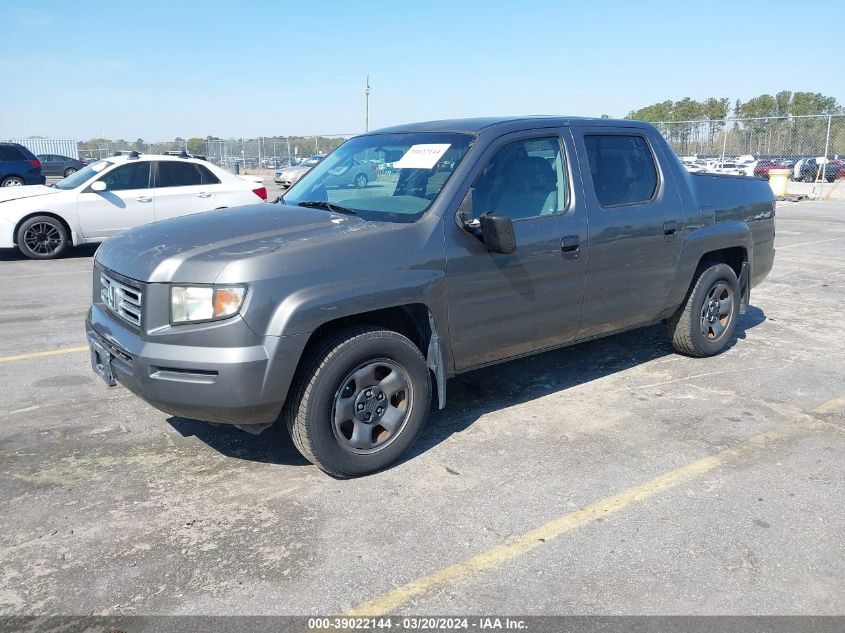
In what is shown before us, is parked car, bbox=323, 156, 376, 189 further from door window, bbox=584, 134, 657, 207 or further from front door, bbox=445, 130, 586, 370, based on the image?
door window, bbox=584, 134, 657, 207

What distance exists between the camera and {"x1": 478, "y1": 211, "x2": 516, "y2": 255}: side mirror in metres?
3.88

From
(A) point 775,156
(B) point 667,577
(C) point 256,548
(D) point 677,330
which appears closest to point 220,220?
(C) point 256,548

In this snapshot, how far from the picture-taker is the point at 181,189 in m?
11.4

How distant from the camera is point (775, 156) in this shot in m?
29.8

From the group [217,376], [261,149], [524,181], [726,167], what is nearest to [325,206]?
[524,181]

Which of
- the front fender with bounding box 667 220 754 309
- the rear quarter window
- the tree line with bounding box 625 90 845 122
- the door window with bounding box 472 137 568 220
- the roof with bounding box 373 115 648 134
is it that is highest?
the tree line with bounding box 625 90 845 122

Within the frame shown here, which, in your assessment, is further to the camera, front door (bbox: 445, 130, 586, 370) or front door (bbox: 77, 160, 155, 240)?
front door (bbox: 77, 160, 155, 240)

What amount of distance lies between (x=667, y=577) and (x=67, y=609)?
7.63 feet

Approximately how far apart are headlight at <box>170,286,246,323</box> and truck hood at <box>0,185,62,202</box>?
29.0 ft

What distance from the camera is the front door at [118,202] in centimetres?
1095

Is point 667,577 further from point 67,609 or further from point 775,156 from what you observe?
point 775,156

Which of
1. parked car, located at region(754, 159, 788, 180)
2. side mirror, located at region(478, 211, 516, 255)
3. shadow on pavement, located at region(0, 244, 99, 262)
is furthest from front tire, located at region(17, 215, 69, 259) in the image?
parked car, located at region(754, 159, 788, 180)

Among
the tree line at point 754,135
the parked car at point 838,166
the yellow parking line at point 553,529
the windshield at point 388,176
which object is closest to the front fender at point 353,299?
the windshield at point 388,176

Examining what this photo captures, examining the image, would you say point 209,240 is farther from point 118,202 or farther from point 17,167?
point 17,167
